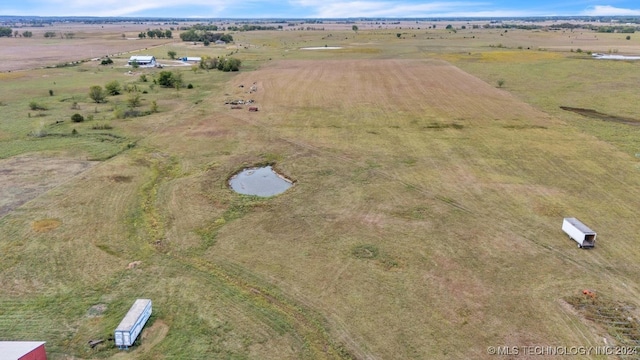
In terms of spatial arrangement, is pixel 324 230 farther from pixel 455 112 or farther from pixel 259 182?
pixel 455 112

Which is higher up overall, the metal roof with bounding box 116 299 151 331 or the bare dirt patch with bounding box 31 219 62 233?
the metal roof with bounding box 116 299 151 331

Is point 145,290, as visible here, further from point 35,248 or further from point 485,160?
→ point 485,160

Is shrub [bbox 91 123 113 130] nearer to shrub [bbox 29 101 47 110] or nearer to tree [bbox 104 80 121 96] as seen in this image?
shrub [bbox 29 101 47 110]

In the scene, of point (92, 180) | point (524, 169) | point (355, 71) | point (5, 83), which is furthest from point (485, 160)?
point (5, 83)

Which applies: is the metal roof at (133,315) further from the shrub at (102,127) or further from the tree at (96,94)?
the tree at (96,94)

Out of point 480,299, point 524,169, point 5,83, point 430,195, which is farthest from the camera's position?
point 5,83

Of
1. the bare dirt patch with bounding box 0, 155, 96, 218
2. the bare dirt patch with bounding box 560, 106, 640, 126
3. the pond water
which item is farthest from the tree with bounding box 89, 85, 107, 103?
the bare dirt patch with bounding box 560, 106, 640, 126

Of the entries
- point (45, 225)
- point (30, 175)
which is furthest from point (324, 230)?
point (30, 175)
